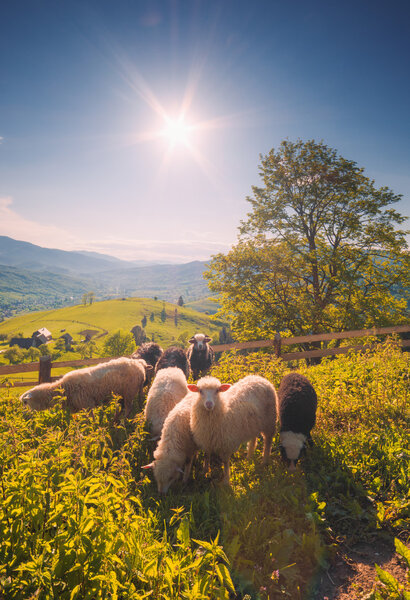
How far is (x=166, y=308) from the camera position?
552 feet

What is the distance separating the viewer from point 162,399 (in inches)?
228

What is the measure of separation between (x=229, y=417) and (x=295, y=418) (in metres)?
1.33

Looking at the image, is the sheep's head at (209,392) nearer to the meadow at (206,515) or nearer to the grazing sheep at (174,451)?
the grazing sheep at (174,451)

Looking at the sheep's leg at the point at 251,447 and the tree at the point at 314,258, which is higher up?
the tree at the point at 314,258

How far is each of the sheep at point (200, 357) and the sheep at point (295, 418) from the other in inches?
162

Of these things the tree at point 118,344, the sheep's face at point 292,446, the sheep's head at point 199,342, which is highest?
the sheep's head at point 199,342

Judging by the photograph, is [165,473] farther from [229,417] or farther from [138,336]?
[138,336]

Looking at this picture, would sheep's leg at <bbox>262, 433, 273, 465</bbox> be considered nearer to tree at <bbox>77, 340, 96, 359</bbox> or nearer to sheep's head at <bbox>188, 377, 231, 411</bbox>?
sheep's head at <bbox>188, 377, 231, 411</bbox>

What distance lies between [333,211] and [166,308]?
157 meters

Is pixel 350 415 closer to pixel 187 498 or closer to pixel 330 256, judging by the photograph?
pixel 187 498

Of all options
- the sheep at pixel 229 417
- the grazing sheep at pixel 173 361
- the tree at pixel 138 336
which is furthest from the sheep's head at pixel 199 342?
the tree at pixel 138 336

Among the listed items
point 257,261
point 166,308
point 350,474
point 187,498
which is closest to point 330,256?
point 257,261

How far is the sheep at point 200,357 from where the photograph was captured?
30.3 ft

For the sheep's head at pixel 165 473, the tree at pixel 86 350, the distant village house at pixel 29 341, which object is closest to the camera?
the sheep's head at pixel 165 473
